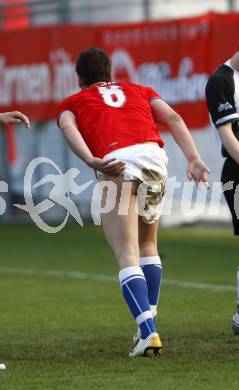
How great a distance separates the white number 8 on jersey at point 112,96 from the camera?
7047 mm

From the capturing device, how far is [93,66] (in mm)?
7016

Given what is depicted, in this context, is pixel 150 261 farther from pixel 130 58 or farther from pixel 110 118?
pixel 130 58

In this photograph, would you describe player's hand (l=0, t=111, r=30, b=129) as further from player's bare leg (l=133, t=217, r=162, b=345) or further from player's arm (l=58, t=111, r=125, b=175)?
player's bare leg (l=133, t=217, r=162, b=345)

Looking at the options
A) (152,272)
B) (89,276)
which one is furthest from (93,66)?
(89,276)

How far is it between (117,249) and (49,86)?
11378mm

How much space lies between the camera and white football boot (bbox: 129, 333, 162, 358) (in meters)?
6.66

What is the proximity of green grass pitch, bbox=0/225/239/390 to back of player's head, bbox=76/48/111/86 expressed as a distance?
1.68m

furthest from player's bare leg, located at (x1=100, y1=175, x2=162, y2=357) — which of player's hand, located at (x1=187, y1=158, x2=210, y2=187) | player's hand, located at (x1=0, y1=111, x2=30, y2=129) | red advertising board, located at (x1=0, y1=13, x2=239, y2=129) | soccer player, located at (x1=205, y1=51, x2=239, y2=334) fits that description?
red advertising board, located at (x1=0, y1=13, x2=239, y2=129)

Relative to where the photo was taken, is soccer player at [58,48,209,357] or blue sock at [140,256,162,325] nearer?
soccer player at [58,48,209,357]

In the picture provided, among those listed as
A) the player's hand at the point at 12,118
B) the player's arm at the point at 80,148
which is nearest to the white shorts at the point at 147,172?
the player's arm at the point at 80,148

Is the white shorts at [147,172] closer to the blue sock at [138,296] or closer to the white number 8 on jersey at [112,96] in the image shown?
the white number 8 on jersey at [112,96]

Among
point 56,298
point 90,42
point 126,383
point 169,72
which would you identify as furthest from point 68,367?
point 90,42

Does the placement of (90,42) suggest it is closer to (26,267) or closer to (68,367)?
(26,267)

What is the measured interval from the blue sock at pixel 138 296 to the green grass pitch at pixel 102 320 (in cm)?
20
